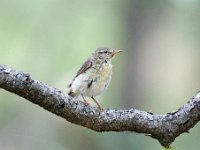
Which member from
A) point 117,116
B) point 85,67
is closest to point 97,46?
point 85,67

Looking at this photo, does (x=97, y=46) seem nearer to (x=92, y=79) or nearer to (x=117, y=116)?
(x=92, y=79)

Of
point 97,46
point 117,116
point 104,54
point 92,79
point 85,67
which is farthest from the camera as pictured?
point 97,46

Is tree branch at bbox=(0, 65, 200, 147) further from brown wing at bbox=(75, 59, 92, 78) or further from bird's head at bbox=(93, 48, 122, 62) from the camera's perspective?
bird's head at bbox=(93, 48, 122, 62)

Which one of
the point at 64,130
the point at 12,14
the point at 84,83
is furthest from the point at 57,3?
the point at 84,83

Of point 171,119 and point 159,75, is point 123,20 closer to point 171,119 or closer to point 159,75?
point 159,75

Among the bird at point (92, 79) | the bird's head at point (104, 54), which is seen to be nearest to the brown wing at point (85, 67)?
the bird at point (92, 79)

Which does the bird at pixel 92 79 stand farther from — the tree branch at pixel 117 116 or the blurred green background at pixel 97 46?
the blurred green background at pixel 97 46
